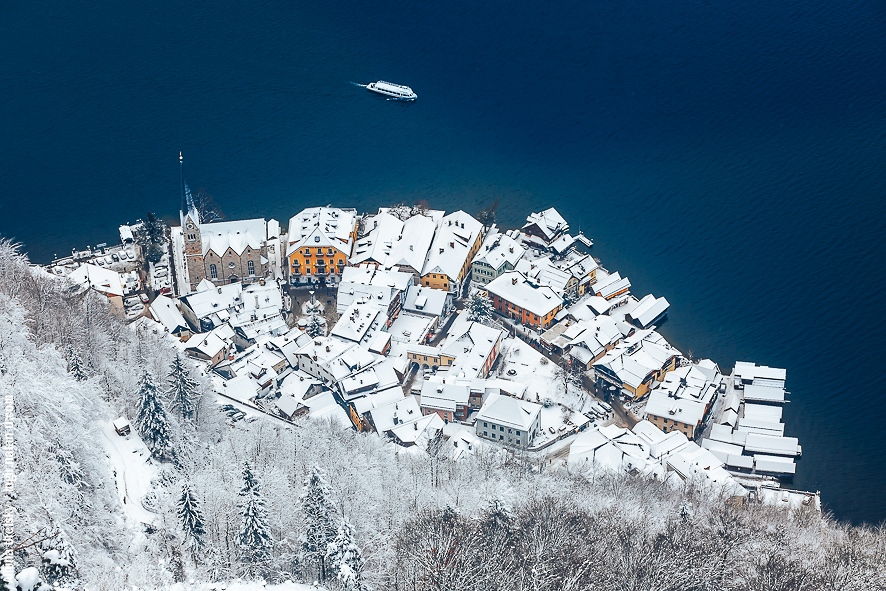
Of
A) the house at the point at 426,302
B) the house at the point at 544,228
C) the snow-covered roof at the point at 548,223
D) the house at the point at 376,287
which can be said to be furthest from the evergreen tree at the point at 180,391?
the snow-covered roof at the point at 548,223

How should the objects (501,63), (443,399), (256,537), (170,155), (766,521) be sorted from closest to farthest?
(256,537), (766,521), (443,399), (170,155), (501,63)

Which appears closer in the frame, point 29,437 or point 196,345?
point 29,437

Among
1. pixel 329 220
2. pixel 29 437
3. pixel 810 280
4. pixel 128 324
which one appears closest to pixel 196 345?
pixel 128 324

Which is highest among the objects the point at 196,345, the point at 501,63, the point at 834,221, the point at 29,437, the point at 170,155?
the point at 501,63

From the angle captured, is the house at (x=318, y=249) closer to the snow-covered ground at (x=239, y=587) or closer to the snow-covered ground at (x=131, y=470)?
the snow-covered ground at (x=131, y=470)

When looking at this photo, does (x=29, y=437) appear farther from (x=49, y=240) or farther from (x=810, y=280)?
(x=810, y=280)
